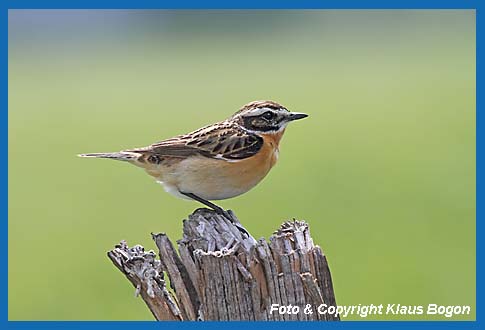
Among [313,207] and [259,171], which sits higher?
[259,171]

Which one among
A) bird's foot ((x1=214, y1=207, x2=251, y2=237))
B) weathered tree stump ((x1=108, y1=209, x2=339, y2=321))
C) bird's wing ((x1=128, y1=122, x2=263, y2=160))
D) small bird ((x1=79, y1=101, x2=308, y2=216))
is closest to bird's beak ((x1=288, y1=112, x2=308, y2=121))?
small bird ((x1=79, y1=101, x2=308, y2=216))

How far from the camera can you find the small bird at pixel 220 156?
8.26m

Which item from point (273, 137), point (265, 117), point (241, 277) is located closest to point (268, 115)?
point (265, 117)

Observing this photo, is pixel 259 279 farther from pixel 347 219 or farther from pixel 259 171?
pixel 347 219

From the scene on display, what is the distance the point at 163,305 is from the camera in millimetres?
6914

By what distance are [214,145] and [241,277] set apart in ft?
7.39

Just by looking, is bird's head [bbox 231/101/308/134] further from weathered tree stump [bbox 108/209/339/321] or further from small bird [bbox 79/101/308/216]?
weathered tree stump [bbox 108/209/339/321]

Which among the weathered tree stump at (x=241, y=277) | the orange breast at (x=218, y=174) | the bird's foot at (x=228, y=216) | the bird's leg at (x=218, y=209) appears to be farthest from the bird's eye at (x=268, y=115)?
the weathered tree stump at (x=241, y=277)

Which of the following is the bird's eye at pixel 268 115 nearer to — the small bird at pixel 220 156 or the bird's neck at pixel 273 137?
the small bird at pixel 220 156

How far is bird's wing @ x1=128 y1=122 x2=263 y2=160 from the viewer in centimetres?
837

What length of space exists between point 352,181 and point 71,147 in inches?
305

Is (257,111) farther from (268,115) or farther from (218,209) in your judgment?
(218,209)

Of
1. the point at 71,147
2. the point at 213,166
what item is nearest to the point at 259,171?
the point at 213,166

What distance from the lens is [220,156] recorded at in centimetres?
832
